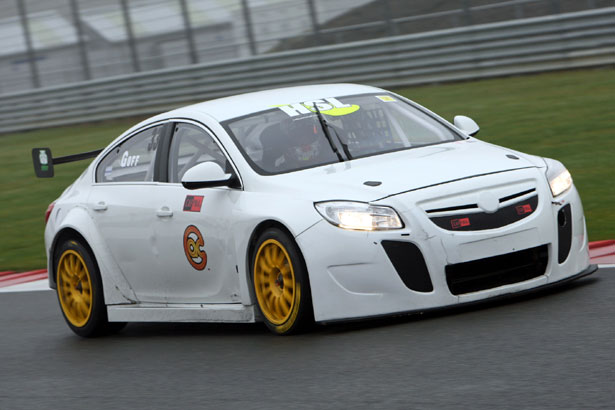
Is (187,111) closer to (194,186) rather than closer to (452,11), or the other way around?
(194,186)

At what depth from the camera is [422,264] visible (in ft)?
19.9

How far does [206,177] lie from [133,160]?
1351 millimetres

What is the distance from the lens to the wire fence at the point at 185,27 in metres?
20.8

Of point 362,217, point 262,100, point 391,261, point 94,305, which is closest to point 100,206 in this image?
point 94,305

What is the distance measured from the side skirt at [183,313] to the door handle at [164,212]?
56 centimetres

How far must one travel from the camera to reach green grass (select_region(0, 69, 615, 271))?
12.0m

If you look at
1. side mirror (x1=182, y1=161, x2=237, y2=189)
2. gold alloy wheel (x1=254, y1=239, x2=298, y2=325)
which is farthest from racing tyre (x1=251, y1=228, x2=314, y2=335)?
side mirror (x1=182, y1=161, x2=237, y2=189)

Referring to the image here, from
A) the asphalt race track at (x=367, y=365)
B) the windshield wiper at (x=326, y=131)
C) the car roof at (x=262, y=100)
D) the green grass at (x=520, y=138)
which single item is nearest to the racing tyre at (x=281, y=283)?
the asphalt race track at (x=367, y=365)

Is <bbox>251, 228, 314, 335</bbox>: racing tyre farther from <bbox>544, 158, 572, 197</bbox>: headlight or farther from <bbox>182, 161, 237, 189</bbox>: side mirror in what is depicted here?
<bbox>544, 158, 572, 197</bbox>: headlight

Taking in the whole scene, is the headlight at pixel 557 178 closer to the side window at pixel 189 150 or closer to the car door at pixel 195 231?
the car door at pixel 195 231

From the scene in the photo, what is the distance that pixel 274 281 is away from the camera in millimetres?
6441

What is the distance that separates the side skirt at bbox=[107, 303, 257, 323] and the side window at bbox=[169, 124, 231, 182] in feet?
2.67

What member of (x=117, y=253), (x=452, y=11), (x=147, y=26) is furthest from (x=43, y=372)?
(x=147, y=26)

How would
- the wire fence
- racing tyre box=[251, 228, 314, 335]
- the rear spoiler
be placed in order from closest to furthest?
racing tyre box=[251, 228, 314, 335] < the rear spoiler < the wire fence
